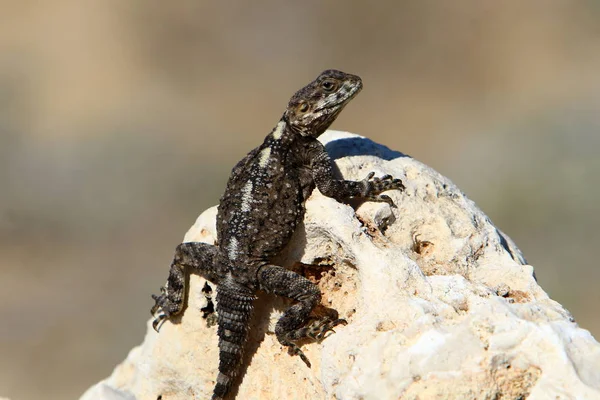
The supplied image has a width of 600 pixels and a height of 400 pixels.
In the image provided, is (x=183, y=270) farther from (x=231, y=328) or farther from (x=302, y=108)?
(x=302, y=108)

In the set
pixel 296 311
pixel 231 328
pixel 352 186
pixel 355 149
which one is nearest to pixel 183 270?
pixel 231 328

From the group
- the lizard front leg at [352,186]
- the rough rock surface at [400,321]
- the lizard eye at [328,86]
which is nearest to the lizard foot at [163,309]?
the rough rock surface at [400,321]

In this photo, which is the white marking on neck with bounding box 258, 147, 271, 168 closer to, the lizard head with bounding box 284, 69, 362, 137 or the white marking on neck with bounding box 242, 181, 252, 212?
the white marking on neck with bounding box 242, 181, 252, 212

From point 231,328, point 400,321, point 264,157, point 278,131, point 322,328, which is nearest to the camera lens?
point 400,321

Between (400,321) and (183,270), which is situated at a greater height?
(183,270)

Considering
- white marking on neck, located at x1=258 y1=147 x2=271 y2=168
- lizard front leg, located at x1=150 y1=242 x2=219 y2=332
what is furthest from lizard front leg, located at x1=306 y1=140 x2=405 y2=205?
lizard front leg, located at x1=150 y1=242 x2=219 y2=332

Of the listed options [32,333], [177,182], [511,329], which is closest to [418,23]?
[177,182]
